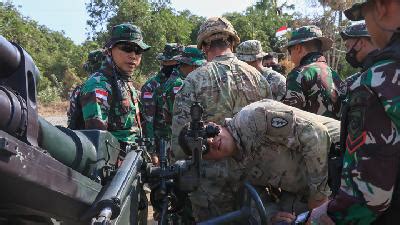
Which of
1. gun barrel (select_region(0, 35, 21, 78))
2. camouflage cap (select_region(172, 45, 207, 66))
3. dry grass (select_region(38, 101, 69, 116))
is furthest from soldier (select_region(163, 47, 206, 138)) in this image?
dry grass (select_region(38, 101, 69, 116))

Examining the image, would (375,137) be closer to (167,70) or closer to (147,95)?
(147,95)

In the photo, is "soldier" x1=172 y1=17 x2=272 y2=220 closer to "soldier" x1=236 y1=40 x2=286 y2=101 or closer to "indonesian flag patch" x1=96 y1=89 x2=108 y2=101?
"indonesian flag patch" x1=96 y1=89 x2=108 y2=101

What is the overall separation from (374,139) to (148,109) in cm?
465

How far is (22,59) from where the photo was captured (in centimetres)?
182

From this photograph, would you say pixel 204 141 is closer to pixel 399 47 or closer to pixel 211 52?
pixel 399 47

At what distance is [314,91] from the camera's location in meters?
4.27

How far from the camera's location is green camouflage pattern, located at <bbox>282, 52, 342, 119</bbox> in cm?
426

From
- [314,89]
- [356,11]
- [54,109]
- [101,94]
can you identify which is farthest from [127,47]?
[54,109]

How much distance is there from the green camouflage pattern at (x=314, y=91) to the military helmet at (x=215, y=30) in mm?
750

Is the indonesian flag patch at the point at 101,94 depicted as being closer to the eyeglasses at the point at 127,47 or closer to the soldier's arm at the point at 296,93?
the eyeglasses at the point at 127,47

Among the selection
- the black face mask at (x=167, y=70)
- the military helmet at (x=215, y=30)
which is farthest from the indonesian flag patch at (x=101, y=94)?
the black face mask at (x=167, y=70)

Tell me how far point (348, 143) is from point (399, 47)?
39 cm

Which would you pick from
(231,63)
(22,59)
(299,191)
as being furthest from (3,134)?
(231,63)

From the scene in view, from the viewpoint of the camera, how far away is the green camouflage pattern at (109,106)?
11.8ft
